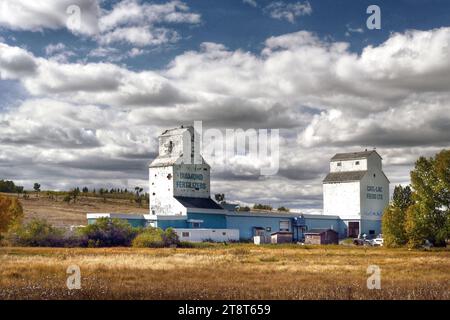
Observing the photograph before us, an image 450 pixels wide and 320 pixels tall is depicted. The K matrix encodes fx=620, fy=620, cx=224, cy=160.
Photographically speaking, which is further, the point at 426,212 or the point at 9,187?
the point at 9,187

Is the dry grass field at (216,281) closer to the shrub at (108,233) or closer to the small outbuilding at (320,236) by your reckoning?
the shrub at (108,233)

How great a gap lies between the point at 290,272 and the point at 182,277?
23.2 ft

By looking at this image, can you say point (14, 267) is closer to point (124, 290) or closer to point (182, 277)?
point (182, 277)

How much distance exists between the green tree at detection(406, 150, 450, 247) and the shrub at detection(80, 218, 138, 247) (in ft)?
99.6

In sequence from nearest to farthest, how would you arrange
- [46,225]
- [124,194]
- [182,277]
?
[182,277] → [46,225] → [124,194]

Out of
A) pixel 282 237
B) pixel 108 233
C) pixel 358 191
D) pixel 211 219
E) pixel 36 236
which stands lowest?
pixel 282 237

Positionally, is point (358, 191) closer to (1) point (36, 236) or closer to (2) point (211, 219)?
(2) point (211, 219)

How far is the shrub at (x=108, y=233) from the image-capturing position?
65750 mm

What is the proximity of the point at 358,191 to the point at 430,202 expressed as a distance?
97.1ft

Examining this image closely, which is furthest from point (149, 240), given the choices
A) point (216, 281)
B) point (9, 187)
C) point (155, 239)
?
point (9, 187)

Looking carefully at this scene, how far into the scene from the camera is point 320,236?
87.1 meters
